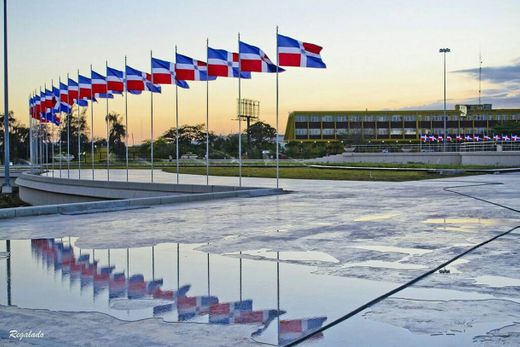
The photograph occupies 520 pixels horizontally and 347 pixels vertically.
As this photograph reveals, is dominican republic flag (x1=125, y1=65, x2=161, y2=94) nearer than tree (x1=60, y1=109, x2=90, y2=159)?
Yes

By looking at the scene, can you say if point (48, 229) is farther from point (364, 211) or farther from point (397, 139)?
point (397, 139)

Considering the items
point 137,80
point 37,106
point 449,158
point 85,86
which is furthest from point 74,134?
point 137,80

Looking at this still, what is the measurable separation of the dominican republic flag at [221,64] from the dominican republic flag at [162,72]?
4.72 m

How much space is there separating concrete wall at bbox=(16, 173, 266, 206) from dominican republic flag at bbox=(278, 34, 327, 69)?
5691 mm

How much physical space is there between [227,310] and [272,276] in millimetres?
1808

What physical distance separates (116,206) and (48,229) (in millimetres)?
5394

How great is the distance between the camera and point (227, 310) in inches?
265

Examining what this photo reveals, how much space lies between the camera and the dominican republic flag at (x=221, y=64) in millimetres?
29656

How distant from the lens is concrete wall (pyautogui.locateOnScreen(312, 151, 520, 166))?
2327 inches

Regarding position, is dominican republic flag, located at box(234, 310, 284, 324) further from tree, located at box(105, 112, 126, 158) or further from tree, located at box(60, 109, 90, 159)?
tree, located at box(105, 112, 126, 158)

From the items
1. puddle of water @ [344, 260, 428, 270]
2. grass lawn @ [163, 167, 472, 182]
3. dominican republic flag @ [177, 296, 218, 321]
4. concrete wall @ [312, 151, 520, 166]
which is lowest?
grass lawn @ [163, 167, 472, 182]

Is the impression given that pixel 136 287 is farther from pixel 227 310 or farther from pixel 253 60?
pixel 253 60

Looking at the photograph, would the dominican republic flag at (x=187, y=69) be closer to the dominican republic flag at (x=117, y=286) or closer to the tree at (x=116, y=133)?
the dominican republic flag at (x=117, y=286)

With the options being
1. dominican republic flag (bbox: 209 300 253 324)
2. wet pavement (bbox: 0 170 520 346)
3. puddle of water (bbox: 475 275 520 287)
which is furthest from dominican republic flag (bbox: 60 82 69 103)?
puddle of water (bbox: 475 275 520 287)
